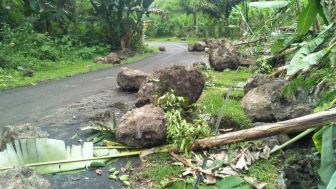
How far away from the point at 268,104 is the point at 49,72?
25.1 feet

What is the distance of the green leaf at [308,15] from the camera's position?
375 centimetres

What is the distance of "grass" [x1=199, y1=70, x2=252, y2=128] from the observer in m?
6.02

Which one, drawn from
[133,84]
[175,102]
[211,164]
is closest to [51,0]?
[133,84]

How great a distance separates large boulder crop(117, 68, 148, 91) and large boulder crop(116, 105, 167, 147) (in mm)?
3677

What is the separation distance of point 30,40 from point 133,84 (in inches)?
247

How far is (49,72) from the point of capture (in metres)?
11.7

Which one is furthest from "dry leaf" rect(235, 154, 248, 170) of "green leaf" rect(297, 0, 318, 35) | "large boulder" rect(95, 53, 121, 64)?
"large boulder" rect(95, 53, 121, 64)

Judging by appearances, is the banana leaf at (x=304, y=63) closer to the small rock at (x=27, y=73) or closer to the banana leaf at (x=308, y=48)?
the banana leaf at (x=308, y=48)

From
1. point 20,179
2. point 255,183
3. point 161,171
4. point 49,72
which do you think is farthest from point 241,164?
point 49,72

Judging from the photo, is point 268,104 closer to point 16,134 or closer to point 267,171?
point 267,171

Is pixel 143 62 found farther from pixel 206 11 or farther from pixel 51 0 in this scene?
pixel 206 11

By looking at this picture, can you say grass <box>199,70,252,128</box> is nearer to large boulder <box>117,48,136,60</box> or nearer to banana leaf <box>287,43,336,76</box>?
banana leaf <box>287,43,336,76</box>

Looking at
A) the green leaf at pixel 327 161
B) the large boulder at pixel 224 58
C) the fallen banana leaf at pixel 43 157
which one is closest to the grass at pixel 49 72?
the large boulder at pixel 224 58

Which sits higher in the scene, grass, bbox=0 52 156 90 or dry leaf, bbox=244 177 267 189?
dry leaf, bbox=244 177 267 189
